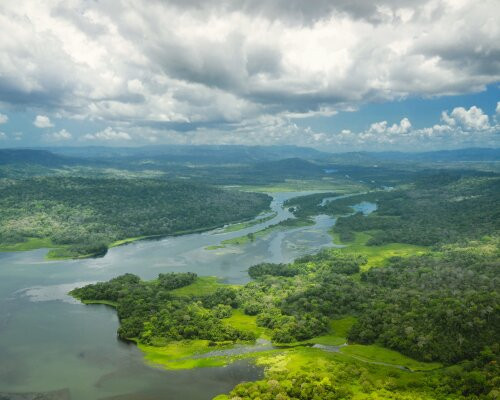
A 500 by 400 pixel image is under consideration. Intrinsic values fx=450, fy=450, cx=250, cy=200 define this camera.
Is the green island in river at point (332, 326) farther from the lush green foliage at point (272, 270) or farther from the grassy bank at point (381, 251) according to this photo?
the grassy bank at point (381, 251)

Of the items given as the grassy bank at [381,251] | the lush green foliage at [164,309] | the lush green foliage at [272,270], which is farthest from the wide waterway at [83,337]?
the grassy bank at [381,251]

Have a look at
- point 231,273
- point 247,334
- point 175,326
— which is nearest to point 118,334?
point 175,326

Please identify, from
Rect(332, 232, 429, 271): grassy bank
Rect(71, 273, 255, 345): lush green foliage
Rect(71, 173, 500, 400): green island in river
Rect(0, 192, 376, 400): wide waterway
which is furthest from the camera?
Rect(332, 232, 429, 271): grassy bank

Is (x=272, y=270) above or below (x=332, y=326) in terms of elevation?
above

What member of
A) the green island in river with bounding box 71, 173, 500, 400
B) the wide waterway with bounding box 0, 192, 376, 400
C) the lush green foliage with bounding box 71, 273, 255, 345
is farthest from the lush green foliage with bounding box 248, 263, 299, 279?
the lush green foliage with bounding box 71, 273, 255, 345

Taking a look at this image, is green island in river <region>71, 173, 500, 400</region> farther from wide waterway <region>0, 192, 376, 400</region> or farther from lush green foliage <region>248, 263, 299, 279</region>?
wide waterway <region>0, 192, 376, 400</region>

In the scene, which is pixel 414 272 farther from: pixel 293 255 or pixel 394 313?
pixel 293 255

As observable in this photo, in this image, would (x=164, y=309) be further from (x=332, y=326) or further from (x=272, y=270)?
(x=272, y=270)

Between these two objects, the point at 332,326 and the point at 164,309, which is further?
the point at 164,309

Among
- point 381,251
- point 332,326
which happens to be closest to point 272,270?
point 332,326
